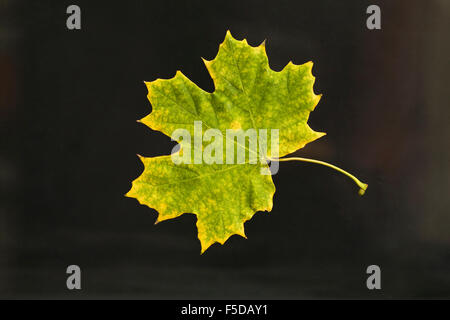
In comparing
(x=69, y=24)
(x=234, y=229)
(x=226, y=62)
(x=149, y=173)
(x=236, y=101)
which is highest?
(x=69, y=24)

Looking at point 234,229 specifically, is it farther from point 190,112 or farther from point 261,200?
point 190,112

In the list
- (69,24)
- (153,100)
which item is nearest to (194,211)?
(153,100)

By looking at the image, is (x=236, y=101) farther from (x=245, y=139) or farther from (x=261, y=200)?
(x=261, y=200)

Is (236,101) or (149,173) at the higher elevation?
(236,101)

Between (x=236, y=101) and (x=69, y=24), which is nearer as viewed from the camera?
(x=236, y=101)

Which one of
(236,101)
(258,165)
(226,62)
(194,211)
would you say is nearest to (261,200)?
(258,165)

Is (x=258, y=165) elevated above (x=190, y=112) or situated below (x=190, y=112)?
below
